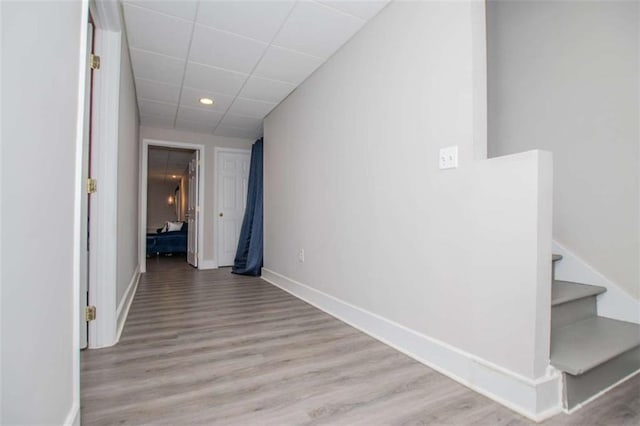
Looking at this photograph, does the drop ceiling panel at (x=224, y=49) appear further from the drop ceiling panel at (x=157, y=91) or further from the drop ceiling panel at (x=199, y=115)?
the drop ceiling panel at (x=199, y=115)

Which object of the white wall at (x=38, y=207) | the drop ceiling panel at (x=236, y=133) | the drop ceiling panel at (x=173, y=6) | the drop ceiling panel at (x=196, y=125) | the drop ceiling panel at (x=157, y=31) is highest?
the drop ceiling panel at (x=173, y=6)

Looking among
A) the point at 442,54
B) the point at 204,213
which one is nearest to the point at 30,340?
the point at 442,54

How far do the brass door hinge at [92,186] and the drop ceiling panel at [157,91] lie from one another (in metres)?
1.81

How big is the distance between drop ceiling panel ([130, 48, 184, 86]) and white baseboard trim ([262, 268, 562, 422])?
9.06ft

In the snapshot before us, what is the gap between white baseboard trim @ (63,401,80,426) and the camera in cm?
104

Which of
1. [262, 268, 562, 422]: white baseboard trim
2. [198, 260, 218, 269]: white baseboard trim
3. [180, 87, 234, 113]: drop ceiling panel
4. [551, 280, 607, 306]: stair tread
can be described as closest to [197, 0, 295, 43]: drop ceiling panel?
[180, 87, 234, 113]: drop ceiling panel

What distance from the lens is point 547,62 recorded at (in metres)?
2.27

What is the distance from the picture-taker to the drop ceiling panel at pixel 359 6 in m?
2.08

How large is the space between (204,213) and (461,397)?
480cm

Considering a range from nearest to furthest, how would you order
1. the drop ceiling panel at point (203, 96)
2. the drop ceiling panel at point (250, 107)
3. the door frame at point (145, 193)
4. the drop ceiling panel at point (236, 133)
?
the drop ceiling panel at point (203, 96) < the drop ceiling panel at point (250, 107) < the door frame at point (145, 193) < the drop ceiling panel at point (236, 133)

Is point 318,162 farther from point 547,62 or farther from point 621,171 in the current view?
point 621,171

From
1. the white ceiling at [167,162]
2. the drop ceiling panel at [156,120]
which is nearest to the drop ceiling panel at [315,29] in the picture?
the drop ceiling panel at [156,120]

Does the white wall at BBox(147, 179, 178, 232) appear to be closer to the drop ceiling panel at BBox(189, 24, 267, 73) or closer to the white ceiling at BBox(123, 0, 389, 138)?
the white ceiling at BBox(123, 0, 389, 138)

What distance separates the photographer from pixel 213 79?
3.19 metres
